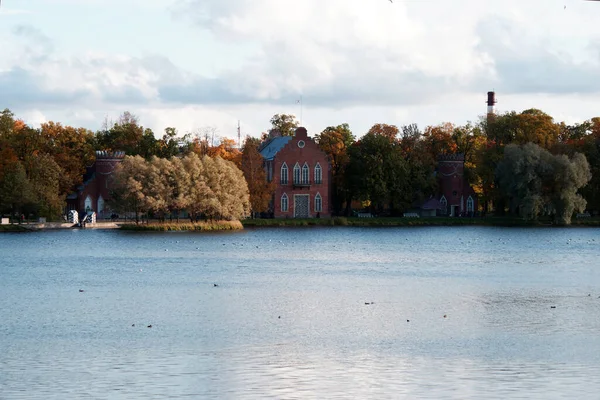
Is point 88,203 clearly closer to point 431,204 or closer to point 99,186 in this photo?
point 99,186

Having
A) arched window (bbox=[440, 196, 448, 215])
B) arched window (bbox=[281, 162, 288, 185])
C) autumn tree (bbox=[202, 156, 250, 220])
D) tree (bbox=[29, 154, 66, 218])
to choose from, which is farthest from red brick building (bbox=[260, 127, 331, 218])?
tree (bbox=[29, 154, 66, 218])

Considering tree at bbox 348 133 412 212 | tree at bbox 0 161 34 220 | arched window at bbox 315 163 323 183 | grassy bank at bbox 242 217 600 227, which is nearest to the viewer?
tree at bbox 0 161 34 220

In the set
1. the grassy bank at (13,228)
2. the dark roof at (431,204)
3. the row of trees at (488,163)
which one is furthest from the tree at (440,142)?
the grassy bank at (13,228)

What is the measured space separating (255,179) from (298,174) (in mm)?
9552

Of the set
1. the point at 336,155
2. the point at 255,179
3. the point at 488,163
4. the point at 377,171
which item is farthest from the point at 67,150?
the point at 488,163

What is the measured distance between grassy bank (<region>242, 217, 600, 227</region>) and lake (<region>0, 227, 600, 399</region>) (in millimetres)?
40832

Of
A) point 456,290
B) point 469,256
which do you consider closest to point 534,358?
point 456,290

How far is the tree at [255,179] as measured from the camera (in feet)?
330

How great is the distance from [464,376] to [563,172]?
73617 millimetres

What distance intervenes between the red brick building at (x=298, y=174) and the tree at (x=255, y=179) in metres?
6.94

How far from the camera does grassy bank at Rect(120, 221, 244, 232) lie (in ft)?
294

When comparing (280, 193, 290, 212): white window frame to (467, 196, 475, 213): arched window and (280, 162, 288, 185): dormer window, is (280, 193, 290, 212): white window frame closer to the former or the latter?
(280, 162, 288, 185): dormer window

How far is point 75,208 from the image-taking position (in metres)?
108

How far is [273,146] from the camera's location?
11375cm
